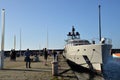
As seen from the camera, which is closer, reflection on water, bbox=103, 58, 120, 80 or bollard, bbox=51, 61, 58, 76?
bollard, bbox=51, 61, 58, 76

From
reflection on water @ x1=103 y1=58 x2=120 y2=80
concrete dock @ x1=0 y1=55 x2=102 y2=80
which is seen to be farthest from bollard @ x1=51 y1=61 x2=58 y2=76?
reflection on water @ x1=103 y1=58 x2=120 y2=80

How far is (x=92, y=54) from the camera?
105 ft

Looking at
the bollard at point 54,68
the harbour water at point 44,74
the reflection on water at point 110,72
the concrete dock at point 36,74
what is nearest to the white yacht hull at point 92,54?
the harbour water at point 44,74

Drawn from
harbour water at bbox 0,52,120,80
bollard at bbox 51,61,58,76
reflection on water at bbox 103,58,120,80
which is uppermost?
bollard at bbox 51,61,58,76

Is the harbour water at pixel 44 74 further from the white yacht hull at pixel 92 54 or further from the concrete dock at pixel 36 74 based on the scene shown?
the white yacht hull at pixel 92 54

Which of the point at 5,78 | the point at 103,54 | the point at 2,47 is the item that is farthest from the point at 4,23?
the point at 103,54

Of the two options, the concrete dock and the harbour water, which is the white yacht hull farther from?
the concrete dock

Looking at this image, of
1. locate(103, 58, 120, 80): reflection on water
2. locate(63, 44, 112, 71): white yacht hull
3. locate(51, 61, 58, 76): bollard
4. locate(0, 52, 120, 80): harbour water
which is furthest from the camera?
locate(63, 44, 112, 71): white yacht hull

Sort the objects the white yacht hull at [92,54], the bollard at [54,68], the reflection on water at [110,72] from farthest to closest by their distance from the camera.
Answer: the white yacht hull at [92,54]
the reflection on water at [110,72]
the bollard at [54,68]

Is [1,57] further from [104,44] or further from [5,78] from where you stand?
[104,44]

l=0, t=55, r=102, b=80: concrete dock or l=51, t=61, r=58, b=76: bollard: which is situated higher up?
l=51, t=61, r=58, b=76: bollard

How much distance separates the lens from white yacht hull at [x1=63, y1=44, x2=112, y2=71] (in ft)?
101

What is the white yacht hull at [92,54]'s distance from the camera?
30906mm

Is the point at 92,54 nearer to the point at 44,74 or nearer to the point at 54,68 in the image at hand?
the point at 44,74
